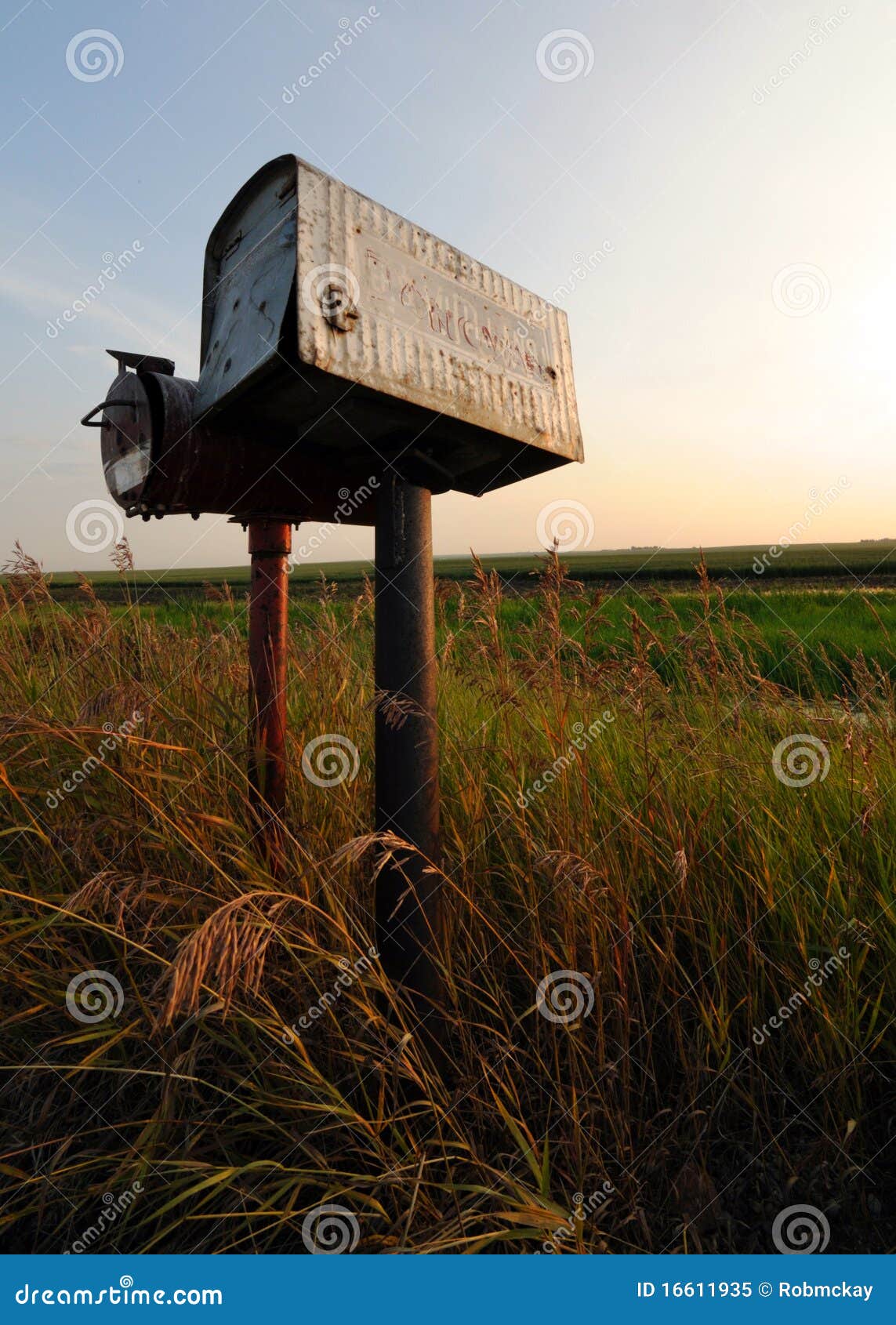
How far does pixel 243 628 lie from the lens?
12.9 feet

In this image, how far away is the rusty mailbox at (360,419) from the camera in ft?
3.81

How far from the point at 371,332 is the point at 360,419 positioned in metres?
0.21

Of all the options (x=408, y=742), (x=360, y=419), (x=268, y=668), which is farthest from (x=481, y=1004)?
(x=360, y=419)

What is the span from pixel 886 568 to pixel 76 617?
89.3 feet

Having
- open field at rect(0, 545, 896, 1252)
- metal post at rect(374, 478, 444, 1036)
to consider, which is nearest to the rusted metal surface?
metal post at rect(374, 478, 444, 1036)

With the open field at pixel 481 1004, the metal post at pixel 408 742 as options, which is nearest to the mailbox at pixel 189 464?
the metal post at pixel 408 742

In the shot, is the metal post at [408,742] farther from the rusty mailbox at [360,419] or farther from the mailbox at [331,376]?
the mailbox at [331,376]

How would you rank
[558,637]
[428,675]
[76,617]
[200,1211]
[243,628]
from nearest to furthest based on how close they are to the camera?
[200,1211], [428,675], [558,637], [76,617], [243,628]

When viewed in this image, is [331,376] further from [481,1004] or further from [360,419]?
[481,1004]

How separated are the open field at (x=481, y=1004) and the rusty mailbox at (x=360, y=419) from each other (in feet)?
0.56

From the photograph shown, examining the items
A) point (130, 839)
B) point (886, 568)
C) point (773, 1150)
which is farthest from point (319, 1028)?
point (886, 568)

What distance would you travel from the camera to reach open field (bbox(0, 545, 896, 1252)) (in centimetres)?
114

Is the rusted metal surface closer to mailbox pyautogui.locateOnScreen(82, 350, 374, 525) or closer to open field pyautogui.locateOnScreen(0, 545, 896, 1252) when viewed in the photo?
mailbox pyautogui.locateOnScreen(82, 350, 374, 525)

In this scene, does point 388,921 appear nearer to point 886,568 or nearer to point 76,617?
point 76,617
